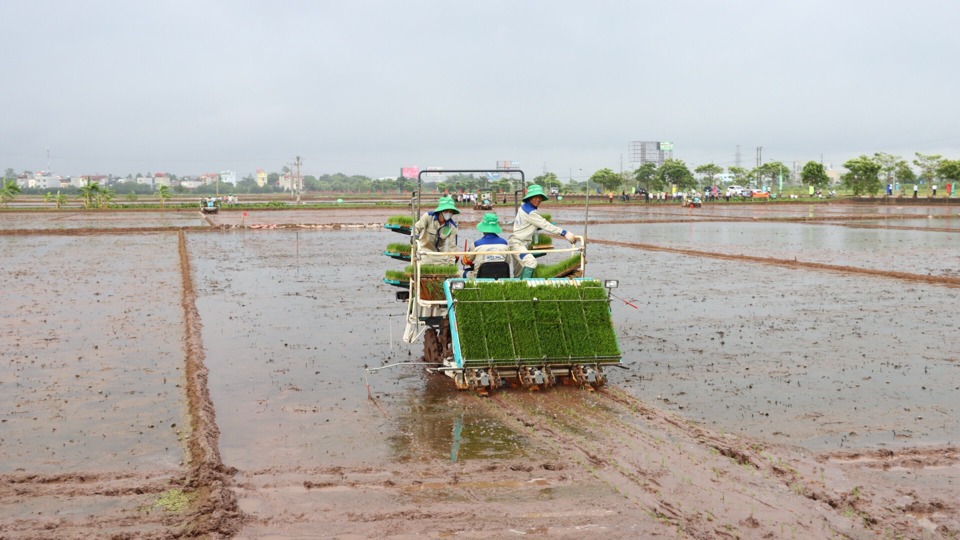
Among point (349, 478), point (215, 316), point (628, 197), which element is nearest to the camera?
point (349, 478)

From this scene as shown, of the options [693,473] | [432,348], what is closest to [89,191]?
[432,348]

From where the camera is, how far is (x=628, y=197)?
8275cm

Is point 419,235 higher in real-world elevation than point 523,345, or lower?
higher

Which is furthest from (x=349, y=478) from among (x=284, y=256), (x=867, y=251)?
(x=867, y=251)

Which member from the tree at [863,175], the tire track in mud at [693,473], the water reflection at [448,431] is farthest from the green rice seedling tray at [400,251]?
the tree at [863,175]

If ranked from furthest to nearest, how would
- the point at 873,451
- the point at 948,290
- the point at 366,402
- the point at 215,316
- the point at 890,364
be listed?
the point at 948,290
the point at 215,316
the point at 890,364
the point at 366,402
the point at 873,451

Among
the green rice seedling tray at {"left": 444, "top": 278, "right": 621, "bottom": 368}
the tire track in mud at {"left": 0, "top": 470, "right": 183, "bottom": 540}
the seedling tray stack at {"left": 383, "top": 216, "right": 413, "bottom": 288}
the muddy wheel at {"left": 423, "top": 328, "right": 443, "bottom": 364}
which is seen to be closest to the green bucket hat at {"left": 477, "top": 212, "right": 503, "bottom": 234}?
the green rice seedling tray at {"left": 444, "top": 278, "right": 621, "bottom": 368}

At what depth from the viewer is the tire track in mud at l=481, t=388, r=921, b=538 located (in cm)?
583

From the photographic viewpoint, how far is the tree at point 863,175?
7762cm

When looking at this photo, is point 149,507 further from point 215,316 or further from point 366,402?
point 215,316

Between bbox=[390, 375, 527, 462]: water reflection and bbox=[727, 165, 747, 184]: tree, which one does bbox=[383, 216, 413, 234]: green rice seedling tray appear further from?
Result: bbox=[727, 165, 747, 184]: tree

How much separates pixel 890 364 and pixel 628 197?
73022mm

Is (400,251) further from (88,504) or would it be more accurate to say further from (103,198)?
(103,198)

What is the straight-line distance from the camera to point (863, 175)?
258ft
